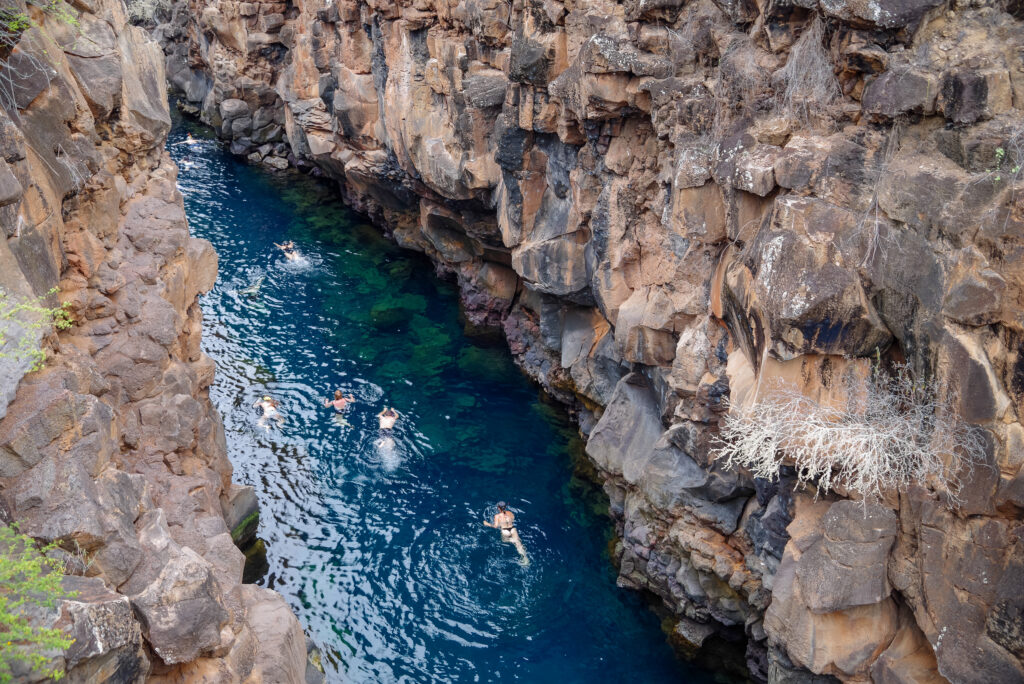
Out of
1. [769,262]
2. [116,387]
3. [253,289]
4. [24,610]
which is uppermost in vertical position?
[769,262]

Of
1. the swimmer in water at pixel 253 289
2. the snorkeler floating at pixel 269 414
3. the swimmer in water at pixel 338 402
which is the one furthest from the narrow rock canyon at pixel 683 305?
the swimmer in water at pixel 253 289

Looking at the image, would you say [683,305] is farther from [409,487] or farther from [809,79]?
[409,487]

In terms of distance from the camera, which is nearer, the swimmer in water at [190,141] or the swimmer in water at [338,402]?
the swimmer in water at [338,402]

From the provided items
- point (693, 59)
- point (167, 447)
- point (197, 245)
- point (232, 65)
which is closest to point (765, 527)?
point (693, 59)

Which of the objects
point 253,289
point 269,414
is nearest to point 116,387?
point 269,414

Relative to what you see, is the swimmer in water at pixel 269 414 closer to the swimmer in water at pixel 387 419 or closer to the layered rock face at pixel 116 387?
the swimmer in water at pixel 387 419

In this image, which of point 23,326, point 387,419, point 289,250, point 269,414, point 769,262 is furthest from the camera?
point 289,250
